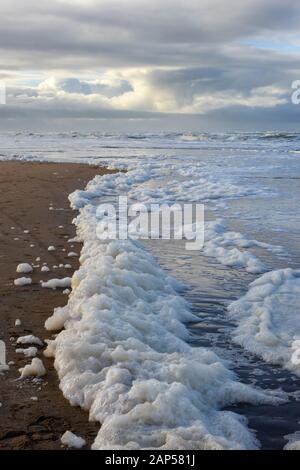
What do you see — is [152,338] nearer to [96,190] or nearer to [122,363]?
[122,363]

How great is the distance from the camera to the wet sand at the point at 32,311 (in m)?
3.83

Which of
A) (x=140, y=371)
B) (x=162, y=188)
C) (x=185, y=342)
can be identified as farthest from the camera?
(x=162, y=188)

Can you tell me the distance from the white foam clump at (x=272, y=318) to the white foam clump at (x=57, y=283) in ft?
6.67

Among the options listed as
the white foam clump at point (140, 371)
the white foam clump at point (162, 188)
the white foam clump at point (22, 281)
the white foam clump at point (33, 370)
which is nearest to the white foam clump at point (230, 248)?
the white foam clump at point (140, 371)

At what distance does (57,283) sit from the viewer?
23.0 ft

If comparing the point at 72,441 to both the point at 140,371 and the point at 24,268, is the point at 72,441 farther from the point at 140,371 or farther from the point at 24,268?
the point at 24,268

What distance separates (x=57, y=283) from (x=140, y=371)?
274cm

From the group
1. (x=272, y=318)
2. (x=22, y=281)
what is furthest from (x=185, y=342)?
(x=22, y=281)

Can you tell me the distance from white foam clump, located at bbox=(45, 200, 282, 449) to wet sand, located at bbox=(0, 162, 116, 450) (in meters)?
0.16

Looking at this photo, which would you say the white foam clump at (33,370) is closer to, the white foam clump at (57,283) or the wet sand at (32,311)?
the wet sand at (32,311)

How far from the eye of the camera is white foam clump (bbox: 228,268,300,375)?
17.2ft

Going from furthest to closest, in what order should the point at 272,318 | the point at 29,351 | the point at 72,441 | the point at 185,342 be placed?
the point at 272,318
the point at 185,342
the point at 29,351
the point at 72,441

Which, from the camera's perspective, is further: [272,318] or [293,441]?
[272,318]

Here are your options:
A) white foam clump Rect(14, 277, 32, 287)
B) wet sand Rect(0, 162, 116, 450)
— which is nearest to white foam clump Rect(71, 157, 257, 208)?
wet sand Rect(0, 162, 116, 450)
